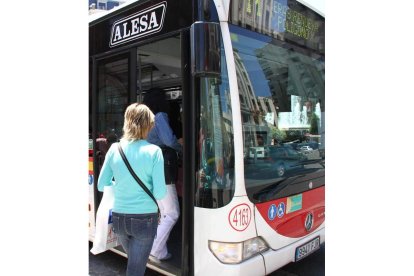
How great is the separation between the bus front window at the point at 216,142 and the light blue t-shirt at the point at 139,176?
388 mm

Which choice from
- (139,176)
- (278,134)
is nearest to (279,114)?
(278,134)

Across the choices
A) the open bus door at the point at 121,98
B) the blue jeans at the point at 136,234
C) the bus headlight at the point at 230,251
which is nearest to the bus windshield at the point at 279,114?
the bus headlight at the point at 230,251

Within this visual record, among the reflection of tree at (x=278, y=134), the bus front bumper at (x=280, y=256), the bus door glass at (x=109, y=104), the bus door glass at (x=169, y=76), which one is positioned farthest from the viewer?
the bus door glass at (x=169, y=76)

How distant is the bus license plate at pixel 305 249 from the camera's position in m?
3.25

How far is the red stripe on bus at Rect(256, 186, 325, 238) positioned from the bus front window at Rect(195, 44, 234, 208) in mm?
378

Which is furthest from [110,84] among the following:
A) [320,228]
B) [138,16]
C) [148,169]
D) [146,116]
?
[320,228]

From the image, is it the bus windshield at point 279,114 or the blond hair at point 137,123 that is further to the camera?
the bus windshield at point 279,114

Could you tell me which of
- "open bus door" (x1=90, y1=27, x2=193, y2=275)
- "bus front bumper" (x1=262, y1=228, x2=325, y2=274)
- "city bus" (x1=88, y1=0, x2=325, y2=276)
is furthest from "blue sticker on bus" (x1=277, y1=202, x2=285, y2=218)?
"open bus door" (x1=90, y1=27, x2=193, y2=275)

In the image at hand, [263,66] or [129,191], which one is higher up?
[263,66]

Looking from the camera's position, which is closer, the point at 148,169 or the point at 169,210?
the point at 148,169

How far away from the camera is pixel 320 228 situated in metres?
3.63

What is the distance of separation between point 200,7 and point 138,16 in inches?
34.2

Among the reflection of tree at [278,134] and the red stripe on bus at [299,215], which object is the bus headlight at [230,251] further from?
the reflection of tree at [278,134]
